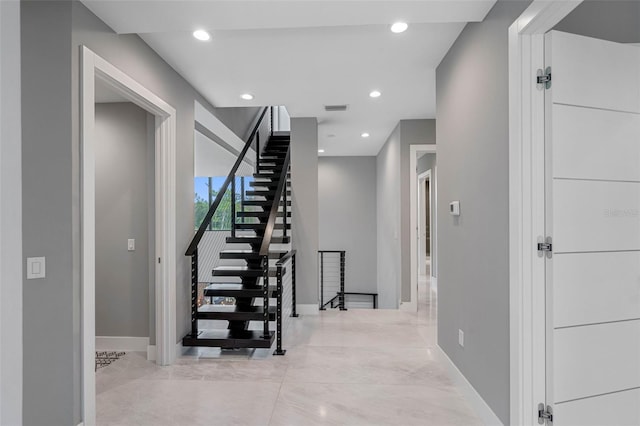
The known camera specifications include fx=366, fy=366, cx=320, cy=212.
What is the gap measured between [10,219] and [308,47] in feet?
7.18

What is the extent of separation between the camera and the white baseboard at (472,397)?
212 cm

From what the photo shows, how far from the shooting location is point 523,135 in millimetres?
1782

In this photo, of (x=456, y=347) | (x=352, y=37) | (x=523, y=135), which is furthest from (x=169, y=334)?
(x=523, y=135)

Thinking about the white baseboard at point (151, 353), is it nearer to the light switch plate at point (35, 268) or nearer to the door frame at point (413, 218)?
the light switch plate at point (35, 268)

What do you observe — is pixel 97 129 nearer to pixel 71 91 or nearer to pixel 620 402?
pixel 71 91

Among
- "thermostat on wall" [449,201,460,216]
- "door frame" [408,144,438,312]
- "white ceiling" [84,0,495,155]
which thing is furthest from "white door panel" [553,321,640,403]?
"door frame" [408,144,438,312]

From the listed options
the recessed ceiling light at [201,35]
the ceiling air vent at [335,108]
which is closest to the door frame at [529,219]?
the recessed ceiling light at [201,35]

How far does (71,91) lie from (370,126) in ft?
13.3

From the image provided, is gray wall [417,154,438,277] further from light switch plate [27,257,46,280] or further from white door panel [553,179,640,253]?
light switch plate [27,257,46,280]

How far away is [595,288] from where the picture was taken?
178 centimetres

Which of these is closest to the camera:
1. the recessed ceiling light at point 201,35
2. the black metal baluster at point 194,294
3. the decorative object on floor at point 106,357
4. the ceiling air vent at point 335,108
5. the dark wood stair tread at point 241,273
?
the recessed ceiling light at point 201,35

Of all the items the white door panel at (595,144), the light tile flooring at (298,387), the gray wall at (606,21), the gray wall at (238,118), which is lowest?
the light tile flooring at (298,387)

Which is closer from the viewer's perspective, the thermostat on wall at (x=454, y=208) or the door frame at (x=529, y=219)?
the door frame at (x=529, y=219)

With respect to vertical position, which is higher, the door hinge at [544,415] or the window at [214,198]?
the window at [214,198]
